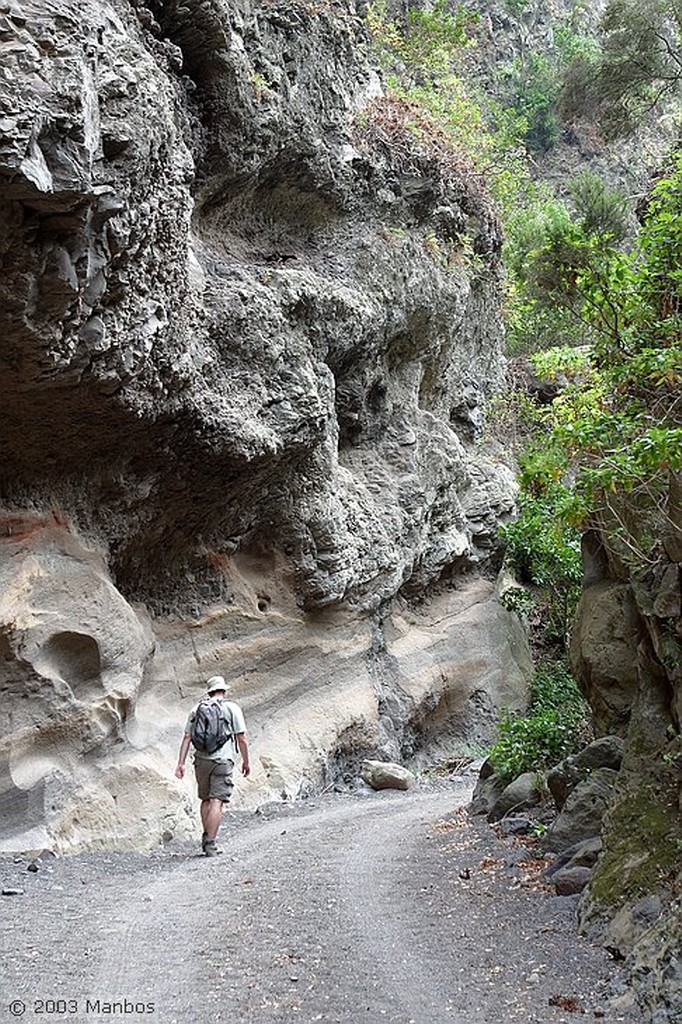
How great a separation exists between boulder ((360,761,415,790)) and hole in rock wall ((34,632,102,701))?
15.9 ft

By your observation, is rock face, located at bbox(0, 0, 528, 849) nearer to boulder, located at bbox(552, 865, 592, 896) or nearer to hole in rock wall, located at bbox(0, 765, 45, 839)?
hole in rock wall, located at bbox(0, 765, 45, 839)

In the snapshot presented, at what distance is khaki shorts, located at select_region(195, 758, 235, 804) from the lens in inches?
352

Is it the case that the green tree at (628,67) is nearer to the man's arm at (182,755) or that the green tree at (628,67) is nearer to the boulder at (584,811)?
the boulder at (584,811)

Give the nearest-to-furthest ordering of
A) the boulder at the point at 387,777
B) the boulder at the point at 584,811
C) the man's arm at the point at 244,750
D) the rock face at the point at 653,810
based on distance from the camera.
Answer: the rock face at the point at 653,810
the boulder at the point at 584,811
the man's arm at the point at 244,750
the boulder at the point at 387,777

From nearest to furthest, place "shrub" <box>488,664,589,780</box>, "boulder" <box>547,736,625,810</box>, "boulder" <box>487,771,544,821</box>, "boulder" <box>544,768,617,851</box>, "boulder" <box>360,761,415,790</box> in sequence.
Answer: "boulder" <box>544,768,617,851</box> < "boulder" <box>547,736,625,810</box> < "boulder" <box>487,771,544,821</box> < "shrub" <box>488,664,589,780</box> < "boulder" <box>360,761,415,790</box>

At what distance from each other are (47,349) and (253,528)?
570 centimetres

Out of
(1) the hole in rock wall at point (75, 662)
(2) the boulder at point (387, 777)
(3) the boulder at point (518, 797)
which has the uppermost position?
(1) the hole in rock wall at point (75, 662)

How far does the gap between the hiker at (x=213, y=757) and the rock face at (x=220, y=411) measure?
1.40 metres

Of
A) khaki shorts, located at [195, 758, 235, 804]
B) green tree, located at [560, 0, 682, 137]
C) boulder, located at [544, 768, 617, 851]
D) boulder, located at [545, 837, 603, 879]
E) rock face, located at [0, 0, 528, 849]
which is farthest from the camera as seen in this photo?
green tree, located at [560, 0, 682, 137]

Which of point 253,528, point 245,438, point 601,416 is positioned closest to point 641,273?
point 601,416

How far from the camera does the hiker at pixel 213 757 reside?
8.89 metres

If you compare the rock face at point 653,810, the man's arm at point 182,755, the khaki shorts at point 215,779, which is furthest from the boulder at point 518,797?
the man's arm at point 182,755

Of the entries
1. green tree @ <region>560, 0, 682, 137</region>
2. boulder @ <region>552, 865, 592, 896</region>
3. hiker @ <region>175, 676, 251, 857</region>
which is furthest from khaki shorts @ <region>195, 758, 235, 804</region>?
green tree @ <region>560, 0, 682, 137</region>

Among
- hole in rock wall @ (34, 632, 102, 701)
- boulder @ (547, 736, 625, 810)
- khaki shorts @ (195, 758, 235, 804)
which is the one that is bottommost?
boulder @ (547, 736, 625, 810)
